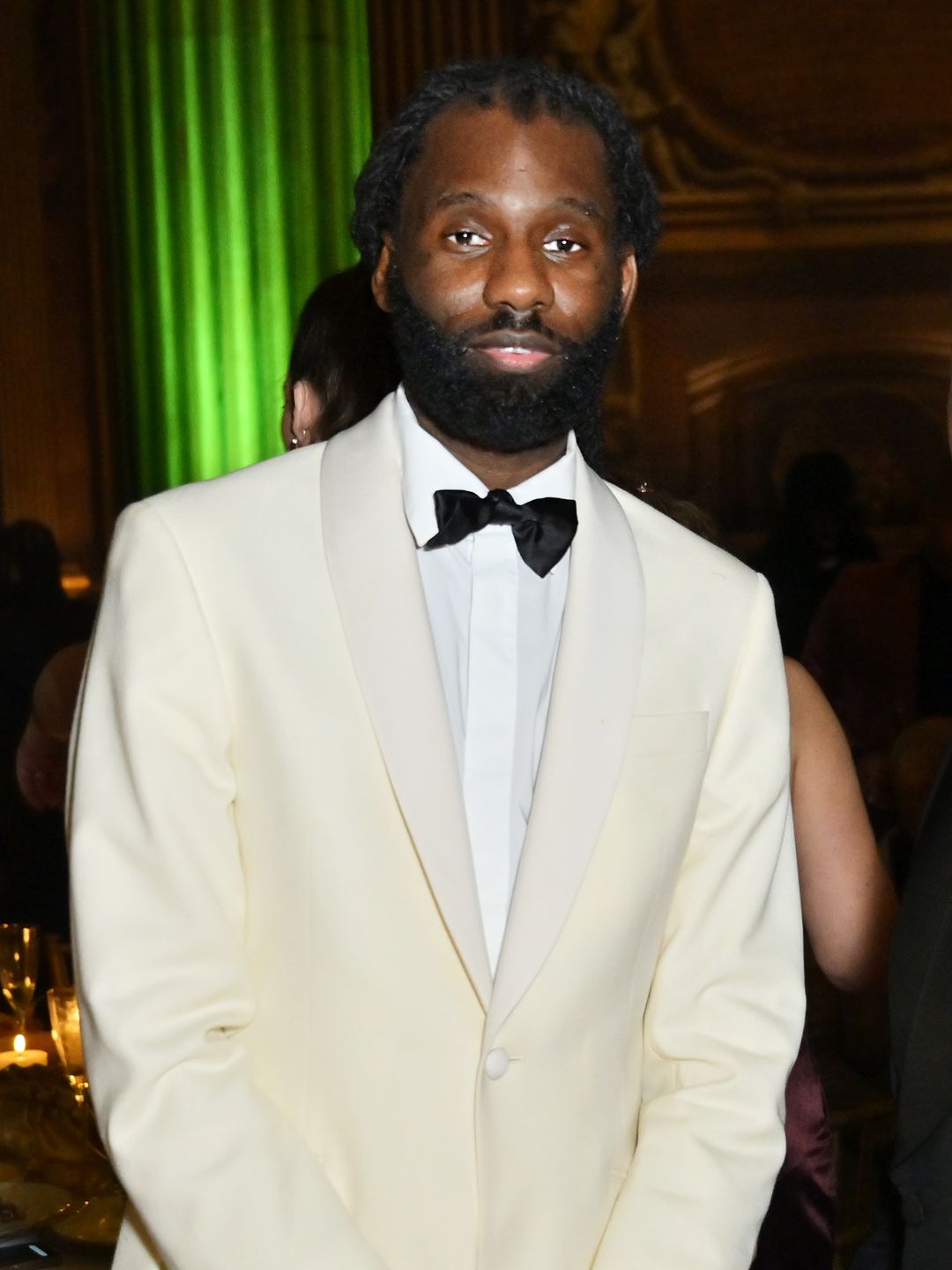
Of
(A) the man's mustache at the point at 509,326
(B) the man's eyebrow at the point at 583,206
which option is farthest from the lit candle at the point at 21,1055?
(B) the man's eyebrow at the point at 583,206

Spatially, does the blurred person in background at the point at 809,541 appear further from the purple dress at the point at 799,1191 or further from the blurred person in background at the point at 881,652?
the purple dress at the point at 799,1191

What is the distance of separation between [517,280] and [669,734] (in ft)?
1.59

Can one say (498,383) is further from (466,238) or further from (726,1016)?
(726,1016)

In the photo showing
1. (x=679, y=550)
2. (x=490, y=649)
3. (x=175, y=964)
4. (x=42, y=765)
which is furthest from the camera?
(x=42, y=765)

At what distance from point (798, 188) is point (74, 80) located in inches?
114

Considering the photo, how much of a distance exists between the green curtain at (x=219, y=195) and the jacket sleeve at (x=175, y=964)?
458cm

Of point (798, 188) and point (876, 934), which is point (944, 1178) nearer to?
point (876, 934)

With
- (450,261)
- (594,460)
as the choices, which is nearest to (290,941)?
(450,261)

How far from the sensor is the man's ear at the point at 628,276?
1.84m

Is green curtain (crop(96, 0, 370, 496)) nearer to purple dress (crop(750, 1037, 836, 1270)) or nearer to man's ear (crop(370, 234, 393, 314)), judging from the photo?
purple dress (crop(750, 1037, 836, 1270))

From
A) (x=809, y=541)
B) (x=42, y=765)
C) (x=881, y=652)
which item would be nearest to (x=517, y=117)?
(x=42, y=765)

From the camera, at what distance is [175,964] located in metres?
1.55

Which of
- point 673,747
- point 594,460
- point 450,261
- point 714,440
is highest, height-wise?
point 450,261

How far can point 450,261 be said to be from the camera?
172cm
